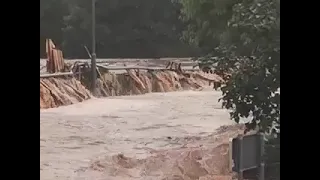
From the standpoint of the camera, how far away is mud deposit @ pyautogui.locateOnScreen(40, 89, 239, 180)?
109cm

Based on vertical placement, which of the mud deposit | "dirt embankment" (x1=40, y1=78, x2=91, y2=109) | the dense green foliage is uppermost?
the dense green foliage

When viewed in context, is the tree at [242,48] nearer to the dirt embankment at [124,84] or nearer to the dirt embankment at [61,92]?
the dirt embankment at [124,84]

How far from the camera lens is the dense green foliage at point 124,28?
1125mm

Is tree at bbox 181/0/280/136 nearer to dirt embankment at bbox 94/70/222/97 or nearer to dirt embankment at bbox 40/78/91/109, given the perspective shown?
dirt embankment at bbox 94/70/222/97

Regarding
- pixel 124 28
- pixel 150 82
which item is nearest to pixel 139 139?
pixel 150 82

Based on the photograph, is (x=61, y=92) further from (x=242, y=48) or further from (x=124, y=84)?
(x=242, y=48)

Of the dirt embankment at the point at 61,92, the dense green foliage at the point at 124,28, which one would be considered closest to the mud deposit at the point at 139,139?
the dirt embankment at the point at 61,92

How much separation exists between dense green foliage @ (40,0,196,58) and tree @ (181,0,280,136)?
42 millimetres

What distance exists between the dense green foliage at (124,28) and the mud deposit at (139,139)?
149mm

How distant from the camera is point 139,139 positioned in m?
1.12

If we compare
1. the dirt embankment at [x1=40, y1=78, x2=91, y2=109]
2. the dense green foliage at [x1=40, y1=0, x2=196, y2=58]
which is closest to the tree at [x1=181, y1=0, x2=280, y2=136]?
the dense green foliage at [x1=40, y1=0, x2=196, y2=58]
